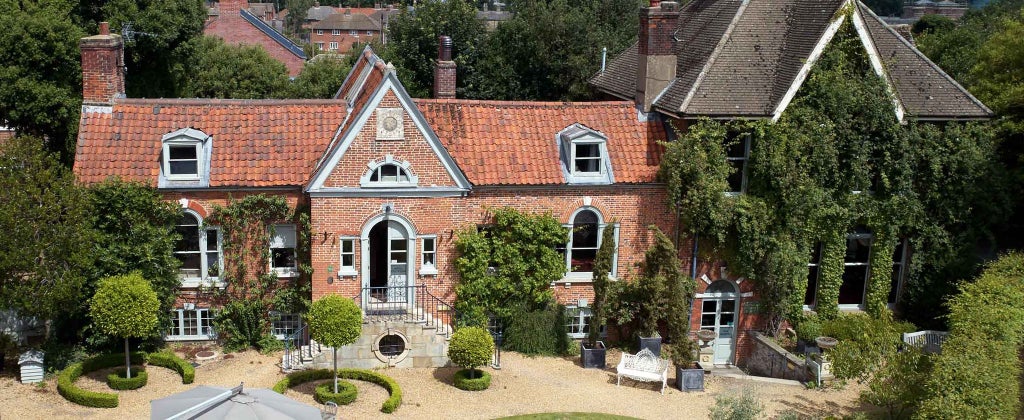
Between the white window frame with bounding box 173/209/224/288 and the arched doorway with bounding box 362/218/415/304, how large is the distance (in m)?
4.08

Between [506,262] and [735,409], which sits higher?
[506,262]

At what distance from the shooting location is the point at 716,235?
25.7 m

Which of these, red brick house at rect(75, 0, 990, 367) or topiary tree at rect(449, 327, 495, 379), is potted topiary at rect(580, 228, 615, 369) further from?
topiary tree at rect(449, 327, 495, 379)

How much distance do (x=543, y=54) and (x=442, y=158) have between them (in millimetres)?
21032

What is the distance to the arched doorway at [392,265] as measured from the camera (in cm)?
2472

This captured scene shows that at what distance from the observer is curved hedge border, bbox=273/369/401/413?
872 inches

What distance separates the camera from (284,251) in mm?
25312

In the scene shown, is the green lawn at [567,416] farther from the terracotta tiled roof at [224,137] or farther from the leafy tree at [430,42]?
the leafy tree at [430,42]

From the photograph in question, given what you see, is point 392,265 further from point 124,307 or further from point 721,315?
point 721,315

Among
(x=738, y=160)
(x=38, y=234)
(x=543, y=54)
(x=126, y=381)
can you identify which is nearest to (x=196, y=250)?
(x=38, y=234)

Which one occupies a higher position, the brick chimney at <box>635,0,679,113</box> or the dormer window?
the brick chimney at <box>635,0,679,113</box>

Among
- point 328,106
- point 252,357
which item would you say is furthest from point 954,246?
point 252,357

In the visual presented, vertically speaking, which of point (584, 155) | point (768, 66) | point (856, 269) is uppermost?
point (768, 66)

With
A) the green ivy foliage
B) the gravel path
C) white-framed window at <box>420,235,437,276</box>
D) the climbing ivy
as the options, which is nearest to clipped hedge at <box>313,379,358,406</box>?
the gravel path
